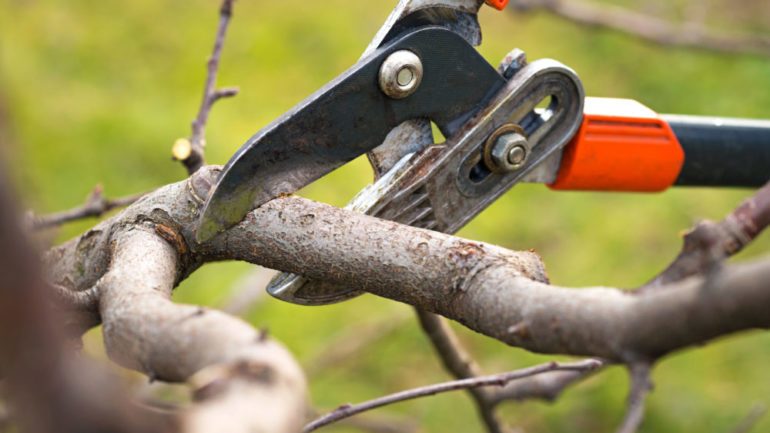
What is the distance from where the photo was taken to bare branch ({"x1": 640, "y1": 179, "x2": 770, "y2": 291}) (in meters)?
1.08

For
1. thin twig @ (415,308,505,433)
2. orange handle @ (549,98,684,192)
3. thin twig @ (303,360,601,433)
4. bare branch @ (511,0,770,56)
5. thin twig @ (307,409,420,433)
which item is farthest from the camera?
bare branch @ (511,0,770,56)

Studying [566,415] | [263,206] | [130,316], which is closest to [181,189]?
[263,206]

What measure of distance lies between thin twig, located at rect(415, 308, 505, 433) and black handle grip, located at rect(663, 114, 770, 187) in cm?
67

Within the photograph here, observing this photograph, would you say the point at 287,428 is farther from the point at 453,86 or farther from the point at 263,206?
the point at 453,86

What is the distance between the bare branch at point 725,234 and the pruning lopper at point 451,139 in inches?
19.9

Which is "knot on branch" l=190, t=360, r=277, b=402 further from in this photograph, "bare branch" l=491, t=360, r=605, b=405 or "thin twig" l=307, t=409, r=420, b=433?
"thin twig" l=307, t=409, r=420, b=433

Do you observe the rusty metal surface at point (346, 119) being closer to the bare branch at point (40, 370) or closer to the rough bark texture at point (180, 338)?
the rough bark texture at point (180, 338)

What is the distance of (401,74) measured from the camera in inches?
57.9

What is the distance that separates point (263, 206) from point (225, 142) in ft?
10.5

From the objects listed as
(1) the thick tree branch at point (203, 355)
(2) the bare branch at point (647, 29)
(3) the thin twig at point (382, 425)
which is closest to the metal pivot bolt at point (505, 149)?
(1) the thick tree branch at point (203, 355)

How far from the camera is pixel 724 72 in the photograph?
554 centimetres

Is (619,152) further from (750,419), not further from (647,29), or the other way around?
(647,29)

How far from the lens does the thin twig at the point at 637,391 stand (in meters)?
1.01

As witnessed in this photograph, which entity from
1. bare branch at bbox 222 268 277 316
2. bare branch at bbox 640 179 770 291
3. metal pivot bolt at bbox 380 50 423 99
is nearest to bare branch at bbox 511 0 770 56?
bare branch at bbox 222 268 277 316
